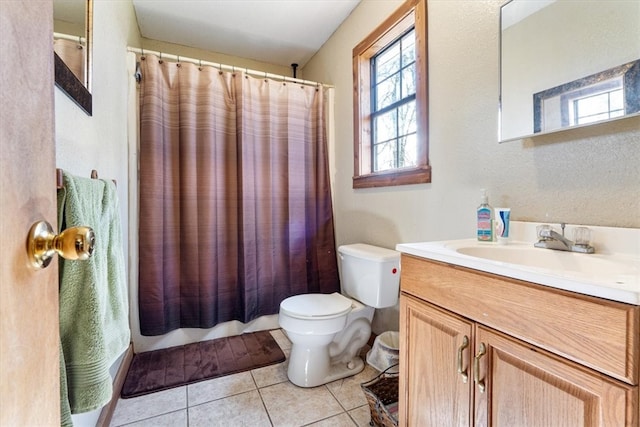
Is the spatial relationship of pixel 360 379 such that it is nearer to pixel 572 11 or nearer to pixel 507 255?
pixel 507 255

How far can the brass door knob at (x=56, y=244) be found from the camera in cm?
41

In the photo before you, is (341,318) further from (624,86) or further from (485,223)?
(624,86)

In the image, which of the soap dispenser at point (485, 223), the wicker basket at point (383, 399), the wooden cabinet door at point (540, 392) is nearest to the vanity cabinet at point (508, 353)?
the wooden cabinet door at point (540, 392)

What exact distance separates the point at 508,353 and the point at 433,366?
272 millimetres

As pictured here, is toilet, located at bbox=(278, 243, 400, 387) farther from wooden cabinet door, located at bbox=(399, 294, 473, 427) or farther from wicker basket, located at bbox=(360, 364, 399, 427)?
wooden cabinet door, located at bbox=(399, 294, 473, 427)

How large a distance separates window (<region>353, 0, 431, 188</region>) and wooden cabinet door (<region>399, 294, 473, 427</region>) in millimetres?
808

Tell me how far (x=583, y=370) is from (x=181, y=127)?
7.19ft

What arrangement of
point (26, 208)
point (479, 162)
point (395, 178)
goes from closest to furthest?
point (26, 208) → point (479, 162) → point (395, 178)

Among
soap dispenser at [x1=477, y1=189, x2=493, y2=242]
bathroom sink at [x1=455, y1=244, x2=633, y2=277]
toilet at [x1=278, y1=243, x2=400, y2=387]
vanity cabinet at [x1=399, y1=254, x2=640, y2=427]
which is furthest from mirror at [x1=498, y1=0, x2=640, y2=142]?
toilet at [x1=278, y1=243, x2=400, y2=387]

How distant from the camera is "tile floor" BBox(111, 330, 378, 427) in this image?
4.52ft

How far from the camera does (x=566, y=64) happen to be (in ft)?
3.26

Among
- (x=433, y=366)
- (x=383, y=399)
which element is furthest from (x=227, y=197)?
(x=433, y=366)

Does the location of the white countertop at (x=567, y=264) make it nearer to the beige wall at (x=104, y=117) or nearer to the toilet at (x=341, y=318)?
the toilet at (x=341, y=318)

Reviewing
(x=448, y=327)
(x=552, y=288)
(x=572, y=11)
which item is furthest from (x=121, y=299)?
(x=572, y=11)
